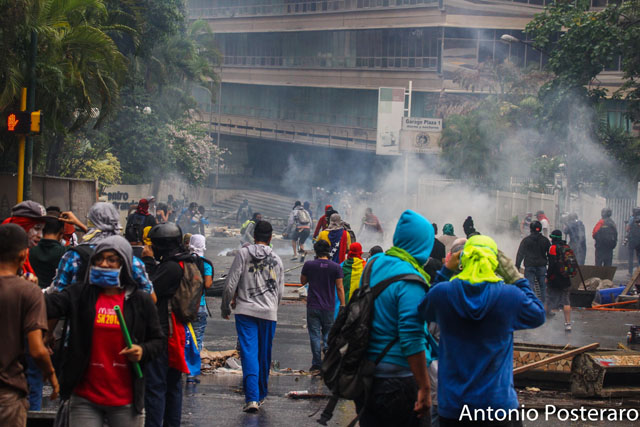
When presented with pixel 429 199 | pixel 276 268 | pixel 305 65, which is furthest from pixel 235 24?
pixel 276 268

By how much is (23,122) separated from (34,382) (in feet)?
24.6

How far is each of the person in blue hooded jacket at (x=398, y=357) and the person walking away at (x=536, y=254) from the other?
9.70 m

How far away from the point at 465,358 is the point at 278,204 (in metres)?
48.5

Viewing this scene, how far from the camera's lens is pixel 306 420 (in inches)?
281

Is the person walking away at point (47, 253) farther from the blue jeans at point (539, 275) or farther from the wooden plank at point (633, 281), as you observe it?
the wooden plank at point (633, 281)

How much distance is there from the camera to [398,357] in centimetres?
444

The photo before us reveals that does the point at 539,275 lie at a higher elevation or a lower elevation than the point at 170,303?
lower

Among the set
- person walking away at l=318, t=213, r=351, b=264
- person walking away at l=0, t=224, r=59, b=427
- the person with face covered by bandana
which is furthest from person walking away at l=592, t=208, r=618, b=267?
person walking away at l=0, t=224, r=59, b=427

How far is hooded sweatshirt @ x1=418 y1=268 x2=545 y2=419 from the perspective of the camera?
13.8 feet

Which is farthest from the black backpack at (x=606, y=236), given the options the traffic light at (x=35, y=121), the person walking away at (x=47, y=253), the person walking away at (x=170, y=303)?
the person walking away at (x=47, y=253)

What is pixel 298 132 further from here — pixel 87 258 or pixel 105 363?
pixel 105 363

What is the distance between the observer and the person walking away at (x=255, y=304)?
727 centimetres

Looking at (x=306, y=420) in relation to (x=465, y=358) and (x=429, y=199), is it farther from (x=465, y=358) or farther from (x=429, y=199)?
(x=429, y=199)

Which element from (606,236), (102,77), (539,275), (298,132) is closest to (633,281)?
(539,275)
